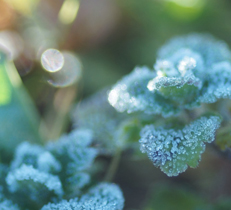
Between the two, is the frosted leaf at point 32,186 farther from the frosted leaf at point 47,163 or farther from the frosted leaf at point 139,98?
the frosted leaf at point 139,98

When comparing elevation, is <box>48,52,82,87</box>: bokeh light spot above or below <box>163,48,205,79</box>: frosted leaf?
above

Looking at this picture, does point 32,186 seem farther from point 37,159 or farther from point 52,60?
point 52,60

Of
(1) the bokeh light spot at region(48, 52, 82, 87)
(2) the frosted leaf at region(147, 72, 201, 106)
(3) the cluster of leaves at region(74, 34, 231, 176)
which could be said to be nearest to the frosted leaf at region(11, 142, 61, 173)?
(3) the cluster of leaves at region(74, 34, 231, 176)

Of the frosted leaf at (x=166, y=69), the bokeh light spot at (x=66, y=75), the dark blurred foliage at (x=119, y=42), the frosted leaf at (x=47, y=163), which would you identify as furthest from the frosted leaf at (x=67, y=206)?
the bokeh light spot at (x=66, y=75)

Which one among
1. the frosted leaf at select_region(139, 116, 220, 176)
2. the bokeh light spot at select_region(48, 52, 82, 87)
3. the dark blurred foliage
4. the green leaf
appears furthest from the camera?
the bokeh light spot at select_region(48, 52, 82, 87)

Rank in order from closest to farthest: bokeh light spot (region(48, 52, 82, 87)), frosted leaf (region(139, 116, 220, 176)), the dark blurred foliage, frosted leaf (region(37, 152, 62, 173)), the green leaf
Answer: frosted leaf (region(139, 116, 220, 176))
frosted leaf (region(37, 152, 62, 173))
the green leaf
the dark blurred foliage
bokeh light spot (region(48, 52, 82, 87))

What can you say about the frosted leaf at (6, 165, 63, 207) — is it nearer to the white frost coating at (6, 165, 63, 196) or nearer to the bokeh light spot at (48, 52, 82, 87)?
the white frost coating at (6, 165, 63, 196)

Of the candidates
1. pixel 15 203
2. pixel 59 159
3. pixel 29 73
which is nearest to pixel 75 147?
pixel 59 159
